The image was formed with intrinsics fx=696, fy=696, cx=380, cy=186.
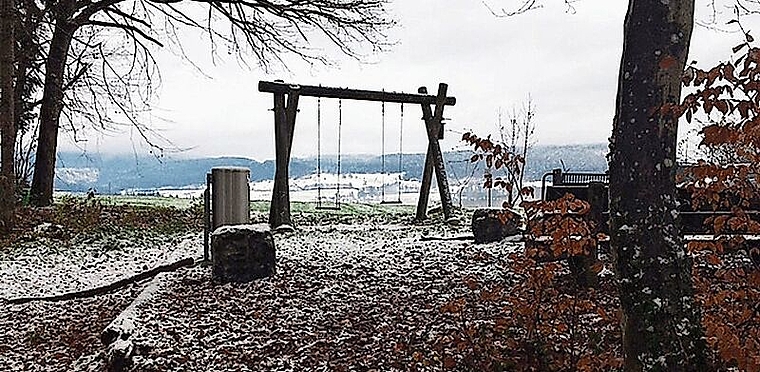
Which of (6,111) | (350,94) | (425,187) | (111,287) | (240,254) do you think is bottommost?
(111,287)

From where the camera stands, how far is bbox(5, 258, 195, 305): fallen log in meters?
6.60

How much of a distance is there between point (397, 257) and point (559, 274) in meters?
2.03

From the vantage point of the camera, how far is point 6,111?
940cm

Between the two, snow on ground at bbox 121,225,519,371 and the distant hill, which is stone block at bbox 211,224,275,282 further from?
the distant hill

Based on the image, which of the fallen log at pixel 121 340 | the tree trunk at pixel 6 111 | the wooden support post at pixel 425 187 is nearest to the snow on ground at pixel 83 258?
the tree trunk at pixel 6 111

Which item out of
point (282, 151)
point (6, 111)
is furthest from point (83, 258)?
point (282, 151)

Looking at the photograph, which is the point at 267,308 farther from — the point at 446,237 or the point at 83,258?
the point at 83,258

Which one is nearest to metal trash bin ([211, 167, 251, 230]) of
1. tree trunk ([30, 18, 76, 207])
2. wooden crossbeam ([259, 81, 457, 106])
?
wooden crossbeam ([259, 81, 457, 106])

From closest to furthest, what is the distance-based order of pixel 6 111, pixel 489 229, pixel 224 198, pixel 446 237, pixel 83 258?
1. pixel 224 198
2. pixel 489 229
3. pixel 83 258
4. pixel 446 237
5. pixel 6 111

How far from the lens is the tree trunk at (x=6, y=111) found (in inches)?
366

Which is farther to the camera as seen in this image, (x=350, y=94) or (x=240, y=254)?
(x=350, y=94)

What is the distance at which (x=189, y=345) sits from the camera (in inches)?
181

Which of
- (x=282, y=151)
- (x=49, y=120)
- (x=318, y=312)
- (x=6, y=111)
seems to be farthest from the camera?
(x=49, y=120)

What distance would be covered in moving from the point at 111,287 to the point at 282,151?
3.48 metres
